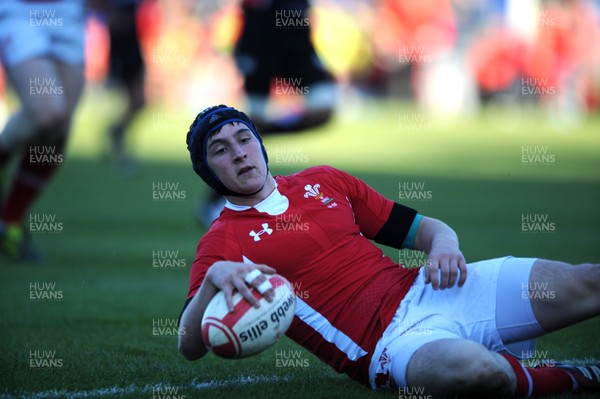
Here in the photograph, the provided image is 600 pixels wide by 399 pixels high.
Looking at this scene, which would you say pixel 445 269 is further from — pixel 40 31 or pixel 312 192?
pixel 40 31

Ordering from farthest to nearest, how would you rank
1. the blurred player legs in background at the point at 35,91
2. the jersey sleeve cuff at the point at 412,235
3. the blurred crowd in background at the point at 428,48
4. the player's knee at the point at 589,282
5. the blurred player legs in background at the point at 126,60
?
the blurred crowd in background at the point at 428,48
the blurred player legs in background at the point at 126,60
the blurred player legs in background at the point at 35,91
the jersey sleeve cuff at the point at 412,235
the player's knee at the point at 589,282

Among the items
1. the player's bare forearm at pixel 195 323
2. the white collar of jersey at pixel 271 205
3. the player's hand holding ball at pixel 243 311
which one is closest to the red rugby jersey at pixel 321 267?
the white collar of jersey at pixel 271 205

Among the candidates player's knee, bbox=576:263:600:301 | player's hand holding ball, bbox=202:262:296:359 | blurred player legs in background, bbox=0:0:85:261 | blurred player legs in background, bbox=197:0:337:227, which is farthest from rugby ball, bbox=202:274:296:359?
blurred player legs in background, bbox=197:0:337:227

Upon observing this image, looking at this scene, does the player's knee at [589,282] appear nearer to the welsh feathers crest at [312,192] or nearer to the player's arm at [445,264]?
the player's arm at [445,264]

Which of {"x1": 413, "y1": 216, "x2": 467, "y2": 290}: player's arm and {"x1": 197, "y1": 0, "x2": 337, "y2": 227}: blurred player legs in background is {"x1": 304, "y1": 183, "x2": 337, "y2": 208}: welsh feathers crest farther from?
{"x1": 197, "y1": 0, "x2": 337, "y2": 227}: blurred player legs in background

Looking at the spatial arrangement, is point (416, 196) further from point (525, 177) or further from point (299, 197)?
point (299, 197)

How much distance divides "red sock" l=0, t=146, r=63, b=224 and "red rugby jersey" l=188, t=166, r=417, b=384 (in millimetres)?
3964

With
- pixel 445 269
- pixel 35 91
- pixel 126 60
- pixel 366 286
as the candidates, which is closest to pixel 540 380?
pixel 445 269

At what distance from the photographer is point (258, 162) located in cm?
390

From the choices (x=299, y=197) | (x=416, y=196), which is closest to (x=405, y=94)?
(x=416, y=196)

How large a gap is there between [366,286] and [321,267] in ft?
0.67

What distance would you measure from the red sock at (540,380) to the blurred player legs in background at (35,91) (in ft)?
15.1

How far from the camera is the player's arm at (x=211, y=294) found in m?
3.34

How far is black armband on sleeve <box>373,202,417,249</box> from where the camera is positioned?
4.14 metres
